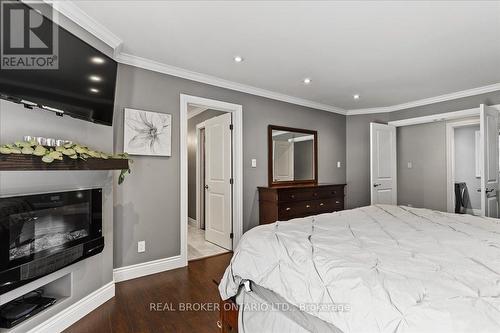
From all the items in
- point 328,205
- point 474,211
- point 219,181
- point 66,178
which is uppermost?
point 66,178

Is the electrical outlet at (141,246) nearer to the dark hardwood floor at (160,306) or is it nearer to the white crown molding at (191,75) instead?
the dark hardwood floor at (160,306)

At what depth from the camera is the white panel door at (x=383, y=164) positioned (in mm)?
4605

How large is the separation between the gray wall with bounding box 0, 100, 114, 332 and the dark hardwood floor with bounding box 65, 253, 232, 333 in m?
0.22

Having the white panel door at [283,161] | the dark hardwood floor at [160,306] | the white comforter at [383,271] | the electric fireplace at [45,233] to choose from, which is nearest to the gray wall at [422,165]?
the white panel door at [283,161]

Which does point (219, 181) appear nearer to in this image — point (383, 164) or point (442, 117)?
point (383, 164)

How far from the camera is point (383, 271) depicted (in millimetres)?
1134

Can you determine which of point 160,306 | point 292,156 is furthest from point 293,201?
point 160,306

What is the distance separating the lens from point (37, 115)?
1.78 m

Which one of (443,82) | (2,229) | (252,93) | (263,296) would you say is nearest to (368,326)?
(263,296)

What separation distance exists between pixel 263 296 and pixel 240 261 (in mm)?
248

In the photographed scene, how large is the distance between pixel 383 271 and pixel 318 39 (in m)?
2.12

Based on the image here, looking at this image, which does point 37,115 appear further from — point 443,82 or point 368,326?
point 443,82

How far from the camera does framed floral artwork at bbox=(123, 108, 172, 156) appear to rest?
9.02 ft

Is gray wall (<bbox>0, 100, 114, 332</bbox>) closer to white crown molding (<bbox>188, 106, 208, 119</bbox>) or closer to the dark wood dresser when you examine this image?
the dark wood dresser
